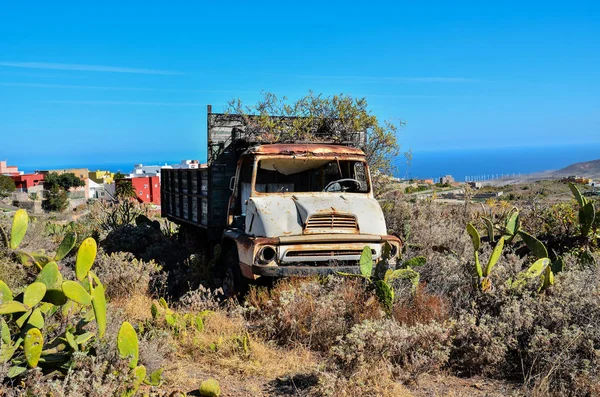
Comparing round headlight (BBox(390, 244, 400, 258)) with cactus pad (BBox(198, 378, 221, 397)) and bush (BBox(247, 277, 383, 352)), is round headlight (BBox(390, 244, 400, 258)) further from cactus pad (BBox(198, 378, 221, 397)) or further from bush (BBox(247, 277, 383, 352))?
cactus pad (BBox(198, 378, 221, 397))

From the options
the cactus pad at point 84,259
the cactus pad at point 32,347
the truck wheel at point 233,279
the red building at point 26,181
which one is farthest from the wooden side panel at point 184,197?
the red building at point 26,181

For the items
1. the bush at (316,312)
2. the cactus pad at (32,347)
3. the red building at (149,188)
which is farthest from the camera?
the red building at (149,188)

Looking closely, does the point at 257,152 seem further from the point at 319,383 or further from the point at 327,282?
the point at 319,383

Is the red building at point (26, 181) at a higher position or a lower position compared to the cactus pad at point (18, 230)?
higher

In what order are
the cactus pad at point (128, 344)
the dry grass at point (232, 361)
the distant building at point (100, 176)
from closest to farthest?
1. the cactus pad at point (128, 344)
2. the dry grass at point (232, 361)
3. the distant building at point (100, 176)

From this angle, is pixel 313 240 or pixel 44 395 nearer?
pixel 44 395

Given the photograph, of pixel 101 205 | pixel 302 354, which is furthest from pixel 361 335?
pixel 101 205

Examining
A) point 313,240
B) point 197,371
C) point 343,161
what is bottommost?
point 197,371

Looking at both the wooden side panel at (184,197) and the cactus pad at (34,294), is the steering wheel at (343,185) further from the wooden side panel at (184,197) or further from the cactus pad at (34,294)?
the cactus pad at (34,294)

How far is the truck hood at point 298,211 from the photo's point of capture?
23.9 ft

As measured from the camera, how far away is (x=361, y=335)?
4.90m

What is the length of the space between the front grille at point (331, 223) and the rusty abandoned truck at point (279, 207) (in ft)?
0.04

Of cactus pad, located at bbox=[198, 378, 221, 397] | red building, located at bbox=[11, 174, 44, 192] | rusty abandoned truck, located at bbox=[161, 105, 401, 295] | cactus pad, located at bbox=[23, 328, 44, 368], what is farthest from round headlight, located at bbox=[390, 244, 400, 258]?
red building, located at bbox=[11, 174, 44, 192]

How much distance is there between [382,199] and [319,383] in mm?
7593
